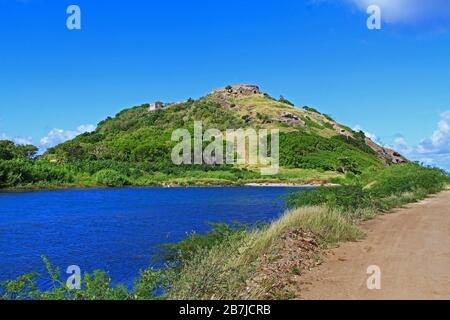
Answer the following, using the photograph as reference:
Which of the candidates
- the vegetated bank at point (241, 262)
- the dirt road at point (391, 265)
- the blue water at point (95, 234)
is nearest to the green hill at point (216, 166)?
the blue water at point (95, 234)

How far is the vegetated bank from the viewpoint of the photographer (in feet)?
27.9

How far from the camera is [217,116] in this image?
478 feet

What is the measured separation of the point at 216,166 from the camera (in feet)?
349

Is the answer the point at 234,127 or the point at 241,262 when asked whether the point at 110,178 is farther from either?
the point at 241,262

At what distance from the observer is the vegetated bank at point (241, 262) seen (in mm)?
8516

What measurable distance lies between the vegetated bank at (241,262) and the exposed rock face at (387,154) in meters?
136

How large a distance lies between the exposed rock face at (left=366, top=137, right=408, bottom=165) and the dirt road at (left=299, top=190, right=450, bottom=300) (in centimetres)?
13762

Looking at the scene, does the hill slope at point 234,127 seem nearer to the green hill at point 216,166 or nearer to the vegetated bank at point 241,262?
the green hill at point 216,166

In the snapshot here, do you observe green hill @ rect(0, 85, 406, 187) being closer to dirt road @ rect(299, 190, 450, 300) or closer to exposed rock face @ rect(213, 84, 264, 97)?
exposed rock face @ rect(213, 84, 264, 97)

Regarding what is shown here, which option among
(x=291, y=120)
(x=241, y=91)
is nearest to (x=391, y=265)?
(x=291, y=120)

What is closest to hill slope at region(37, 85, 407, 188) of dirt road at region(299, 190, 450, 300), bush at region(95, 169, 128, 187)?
bush at region(95, 169, 128, 187)

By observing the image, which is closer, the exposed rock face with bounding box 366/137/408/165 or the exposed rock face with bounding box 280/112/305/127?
the exposed rock face with bounding box 280/112/305/127

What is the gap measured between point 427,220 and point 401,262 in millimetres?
8900
